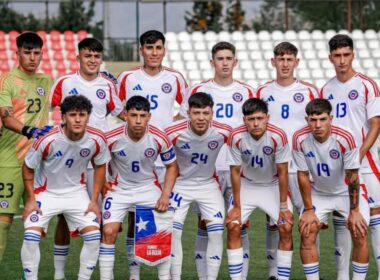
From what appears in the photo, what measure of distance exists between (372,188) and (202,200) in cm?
142

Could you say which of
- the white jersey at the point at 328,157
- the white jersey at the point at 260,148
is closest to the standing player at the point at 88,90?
the white jersey at the point at 260,148

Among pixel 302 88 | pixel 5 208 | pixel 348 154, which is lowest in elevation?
pixel 5 208

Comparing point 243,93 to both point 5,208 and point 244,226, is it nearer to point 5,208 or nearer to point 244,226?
point 244,226

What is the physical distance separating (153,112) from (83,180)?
1.04 m

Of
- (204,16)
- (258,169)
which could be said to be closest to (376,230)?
(258,169)

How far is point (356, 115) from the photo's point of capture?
7.29 meters

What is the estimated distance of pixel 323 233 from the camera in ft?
33.7

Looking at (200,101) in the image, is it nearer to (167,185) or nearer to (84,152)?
(167,185)

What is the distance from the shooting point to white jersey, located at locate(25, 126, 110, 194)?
6.82 metres

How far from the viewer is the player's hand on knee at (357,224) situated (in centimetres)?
681

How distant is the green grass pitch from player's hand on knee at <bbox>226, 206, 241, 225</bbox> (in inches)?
41.9

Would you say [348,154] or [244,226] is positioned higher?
[348,154]

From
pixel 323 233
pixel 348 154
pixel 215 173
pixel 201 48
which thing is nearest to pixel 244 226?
pixel 215 173

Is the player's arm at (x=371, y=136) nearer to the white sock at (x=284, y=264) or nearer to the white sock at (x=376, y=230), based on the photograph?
the white sock at (x=376, y=230)
